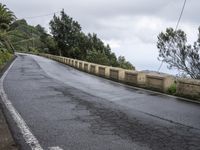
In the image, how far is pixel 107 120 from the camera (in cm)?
919

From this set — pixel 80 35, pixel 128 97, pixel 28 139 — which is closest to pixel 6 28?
pixel 80 35

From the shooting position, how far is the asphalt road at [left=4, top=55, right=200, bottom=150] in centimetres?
698

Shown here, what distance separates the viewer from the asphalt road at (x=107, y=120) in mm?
6977

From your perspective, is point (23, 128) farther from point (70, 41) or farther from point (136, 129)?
point (70, 41)

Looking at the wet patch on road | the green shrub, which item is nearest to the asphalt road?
the wet patch on road

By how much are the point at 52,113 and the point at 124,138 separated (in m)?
3.14

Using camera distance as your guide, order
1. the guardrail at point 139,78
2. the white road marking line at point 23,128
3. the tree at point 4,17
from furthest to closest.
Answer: the tree at point 4,17 → the guardrail at point 139,78 → the white road marking line at point 23,128

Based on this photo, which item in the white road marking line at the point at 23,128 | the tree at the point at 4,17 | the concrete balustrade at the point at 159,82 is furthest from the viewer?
the tree at the point at 4,17

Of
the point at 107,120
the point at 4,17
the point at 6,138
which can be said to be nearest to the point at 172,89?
the point at 107,120

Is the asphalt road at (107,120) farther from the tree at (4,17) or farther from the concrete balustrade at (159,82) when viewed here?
the tree at (4,17)

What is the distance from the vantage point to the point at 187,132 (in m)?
8.00

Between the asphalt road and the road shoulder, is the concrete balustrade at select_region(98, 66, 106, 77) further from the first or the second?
the road shoulder

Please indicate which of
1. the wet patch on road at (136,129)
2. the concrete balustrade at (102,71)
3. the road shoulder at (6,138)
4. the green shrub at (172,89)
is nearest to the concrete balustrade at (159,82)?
the green shrub at (172,89)

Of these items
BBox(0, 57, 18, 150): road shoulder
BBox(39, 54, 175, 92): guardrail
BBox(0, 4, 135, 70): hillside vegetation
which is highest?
BBox(0, 4, 135, 70): hillside vegetation
